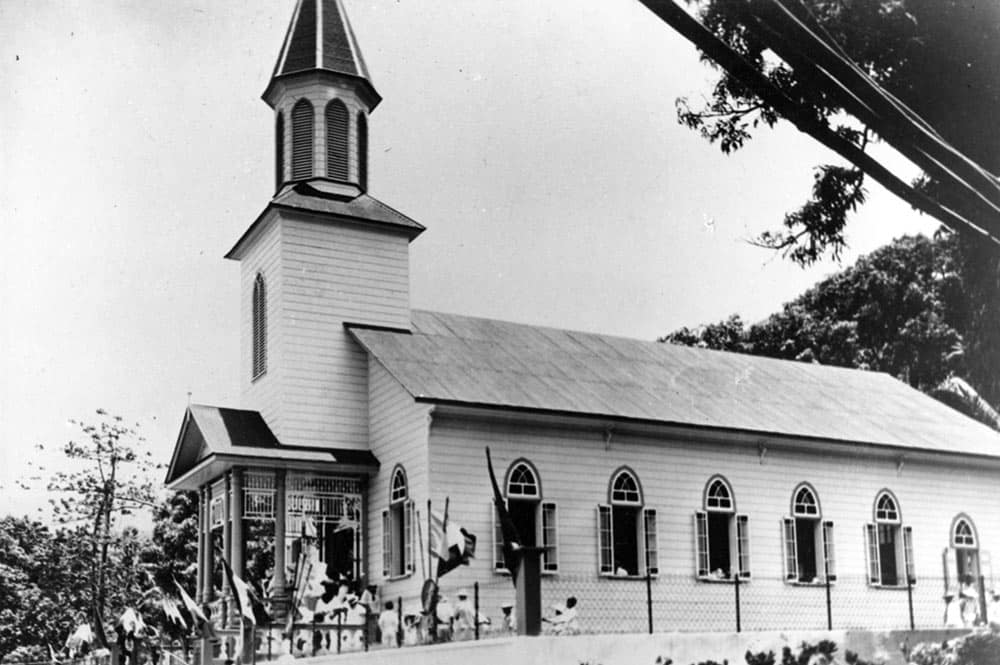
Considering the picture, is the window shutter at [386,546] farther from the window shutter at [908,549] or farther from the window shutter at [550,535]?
the window shutter at [908,549]

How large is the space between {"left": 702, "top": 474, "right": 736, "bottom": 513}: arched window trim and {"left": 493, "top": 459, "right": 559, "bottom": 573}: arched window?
150 inches

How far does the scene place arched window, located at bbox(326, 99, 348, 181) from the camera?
28.1 meters

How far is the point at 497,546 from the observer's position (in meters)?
23.8

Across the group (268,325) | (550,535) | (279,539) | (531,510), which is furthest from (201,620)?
(550,535)

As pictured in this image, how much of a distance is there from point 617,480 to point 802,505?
491 cm

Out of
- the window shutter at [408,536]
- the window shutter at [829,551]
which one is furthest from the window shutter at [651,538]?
the window shutter at [408,536]

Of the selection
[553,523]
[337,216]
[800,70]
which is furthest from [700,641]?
[337,216]

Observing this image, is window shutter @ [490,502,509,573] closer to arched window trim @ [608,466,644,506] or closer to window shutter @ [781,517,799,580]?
arched window trim @ [608,466,644,506]

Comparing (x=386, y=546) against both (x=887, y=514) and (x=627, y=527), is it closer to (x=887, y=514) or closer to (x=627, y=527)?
(x=627, y=527)

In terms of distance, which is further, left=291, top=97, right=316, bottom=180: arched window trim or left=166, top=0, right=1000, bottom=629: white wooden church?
left=291, top=97, right=316, bottom=180: arched window trim

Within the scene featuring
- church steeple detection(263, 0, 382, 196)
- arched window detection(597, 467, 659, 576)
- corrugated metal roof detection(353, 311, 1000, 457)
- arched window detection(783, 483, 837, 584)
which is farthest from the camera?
church steeple detection(263, 0, 382, 196)

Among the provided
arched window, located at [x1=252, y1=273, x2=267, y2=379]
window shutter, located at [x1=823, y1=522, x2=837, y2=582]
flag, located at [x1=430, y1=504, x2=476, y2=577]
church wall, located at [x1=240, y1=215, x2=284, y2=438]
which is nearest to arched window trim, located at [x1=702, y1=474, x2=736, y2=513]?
window shutter, located at [x1=823, y1=522, x2=837, y2=582]

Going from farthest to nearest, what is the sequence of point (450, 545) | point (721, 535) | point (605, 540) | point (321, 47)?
1. point (321, 47)
2. point (721, 535)
3. point (605, 540)
4. point (450, 545)

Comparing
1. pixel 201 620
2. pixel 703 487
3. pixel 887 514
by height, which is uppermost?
pixel 703 487
